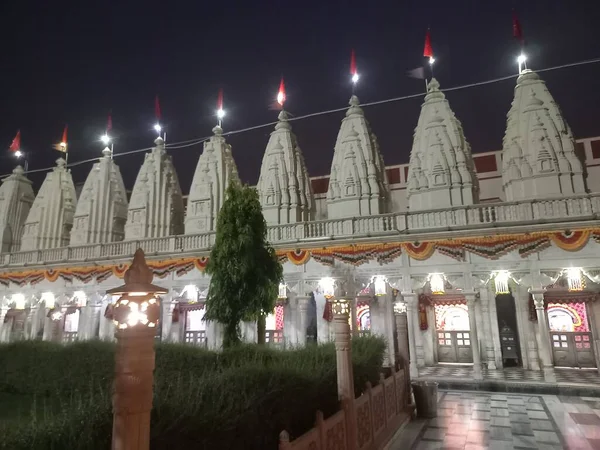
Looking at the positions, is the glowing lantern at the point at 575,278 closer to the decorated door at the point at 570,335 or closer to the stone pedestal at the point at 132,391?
the decorated door at the point at 570,335

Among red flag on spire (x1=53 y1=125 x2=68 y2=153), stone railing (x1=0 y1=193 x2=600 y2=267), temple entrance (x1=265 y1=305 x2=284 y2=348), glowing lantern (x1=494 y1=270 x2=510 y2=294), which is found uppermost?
red flag on spire (x1=53 y1=125 x2=68 y2=153)

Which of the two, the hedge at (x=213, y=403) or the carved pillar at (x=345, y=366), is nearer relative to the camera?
the hedge at (x=213, y=403)

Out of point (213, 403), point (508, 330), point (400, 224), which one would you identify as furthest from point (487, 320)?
point (213, 403)

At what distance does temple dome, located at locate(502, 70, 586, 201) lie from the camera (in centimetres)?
1686

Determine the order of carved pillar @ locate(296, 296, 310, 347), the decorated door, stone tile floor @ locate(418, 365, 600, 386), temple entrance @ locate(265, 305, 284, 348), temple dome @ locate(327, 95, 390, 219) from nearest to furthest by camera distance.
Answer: stone tile floor @ locate(418, 365, 600, 386) → the decorated door → carved pillar @ locate(296, 296, 310, 347) → temple dome @ locate(327, 95, 390, 219) → temple entrance @ locate(265, 305, 284, 348)

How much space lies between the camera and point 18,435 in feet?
10.6

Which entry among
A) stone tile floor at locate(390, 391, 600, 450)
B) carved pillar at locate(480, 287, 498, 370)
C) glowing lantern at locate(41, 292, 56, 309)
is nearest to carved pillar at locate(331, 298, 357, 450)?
stone tile floor at locate(390, 391, 600, 450)

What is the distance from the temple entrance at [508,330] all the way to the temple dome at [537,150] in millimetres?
4987

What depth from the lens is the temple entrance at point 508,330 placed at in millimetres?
17969

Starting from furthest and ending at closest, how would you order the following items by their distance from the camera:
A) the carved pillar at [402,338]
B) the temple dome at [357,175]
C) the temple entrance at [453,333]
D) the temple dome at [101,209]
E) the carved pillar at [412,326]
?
the temple dome at [101,209]
the temple dome at [357,175]
the temple entrance at [453,333]
the carved pillar at [412,326]
the carved pillar at [402,338]

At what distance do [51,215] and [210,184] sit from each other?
46.6 ft

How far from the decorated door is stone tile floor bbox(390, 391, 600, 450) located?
597cm

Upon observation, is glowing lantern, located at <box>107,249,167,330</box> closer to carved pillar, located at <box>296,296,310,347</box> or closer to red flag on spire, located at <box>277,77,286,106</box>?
carved pillar, located at <box>296,296,310,347</box>

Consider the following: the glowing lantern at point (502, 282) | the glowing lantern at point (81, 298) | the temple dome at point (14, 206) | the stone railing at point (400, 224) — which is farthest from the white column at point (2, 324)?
the glowing lantern at point (502, 282)
